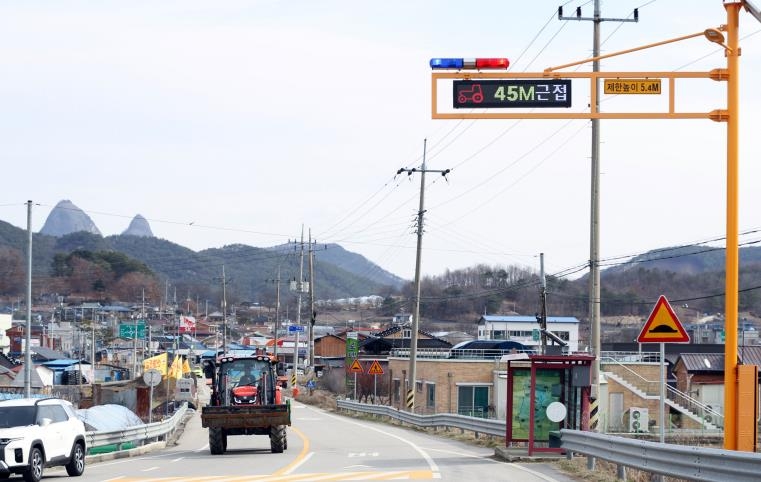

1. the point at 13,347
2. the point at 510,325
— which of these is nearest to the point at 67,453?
the point at 510,325

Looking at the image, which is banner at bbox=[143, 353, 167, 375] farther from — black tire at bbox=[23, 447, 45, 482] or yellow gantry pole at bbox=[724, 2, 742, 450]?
yellow gantry pole at bbox=[724, 2, 742, 450]

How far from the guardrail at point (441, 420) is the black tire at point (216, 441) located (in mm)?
7532

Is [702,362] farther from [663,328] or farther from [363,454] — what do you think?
[663,328]

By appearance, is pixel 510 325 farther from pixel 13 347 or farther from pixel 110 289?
pixel 110 289

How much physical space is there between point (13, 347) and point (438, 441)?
366 feet

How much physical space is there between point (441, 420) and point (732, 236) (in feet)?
75.1

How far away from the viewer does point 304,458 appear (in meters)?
26.6

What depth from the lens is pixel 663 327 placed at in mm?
17859

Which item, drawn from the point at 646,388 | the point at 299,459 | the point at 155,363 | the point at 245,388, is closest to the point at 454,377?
the point at 646,388

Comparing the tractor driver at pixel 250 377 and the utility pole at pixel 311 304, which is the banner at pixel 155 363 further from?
the tractor driver at pixel 250 377

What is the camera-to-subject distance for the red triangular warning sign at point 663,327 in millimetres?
17734

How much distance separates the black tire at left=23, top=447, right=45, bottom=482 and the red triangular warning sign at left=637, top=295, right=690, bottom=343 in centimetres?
1111

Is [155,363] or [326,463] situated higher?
[326,463]

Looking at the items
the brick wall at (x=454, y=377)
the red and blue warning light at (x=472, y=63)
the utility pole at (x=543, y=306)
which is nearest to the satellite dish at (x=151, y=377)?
the utility pole at (x=543, y=306)
